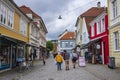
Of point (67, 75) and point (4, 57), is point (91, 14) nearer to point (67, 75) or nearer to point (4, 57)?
point (4, 57)

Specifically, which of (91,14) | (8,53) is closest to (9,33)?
(8,53)

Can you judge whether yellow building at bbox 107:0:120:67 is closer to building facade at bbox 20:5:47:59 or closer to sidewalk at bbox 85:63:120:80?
sidewalk at bbox 85:63:120:80

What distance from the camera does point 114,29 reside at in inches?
940

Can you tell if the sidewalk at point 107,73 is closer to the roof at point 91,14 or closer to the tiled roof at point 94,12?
the roof at point 91,14

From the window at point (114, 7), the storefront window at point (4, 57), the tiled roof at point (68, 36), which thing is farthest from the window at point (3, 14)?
the tiled roof at point (68, 36)

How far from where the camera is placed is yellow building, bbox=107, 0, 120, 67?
22688mm

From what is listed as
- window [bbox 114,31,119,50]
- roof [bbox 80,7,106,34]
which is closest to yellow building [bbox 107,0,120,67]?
window [bbox 114,31,119,50]

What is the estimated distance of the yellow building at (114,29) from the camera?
74.4ft

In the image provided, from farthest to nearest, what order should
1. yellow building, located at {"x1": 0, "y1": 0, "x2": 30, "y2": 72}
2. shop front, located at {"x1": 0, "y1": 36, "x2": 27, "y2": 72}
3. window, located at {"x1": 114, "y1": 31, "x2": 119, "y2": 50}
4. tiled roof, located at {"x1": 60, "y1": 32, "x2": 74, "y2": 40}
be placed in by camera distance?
tiled roof, located at {"x1": 60, "y1": 32, "x2": 74, "y2": 40}, window, located at {"x1": 114, "y1": 31, "x2": 119, "y2": 50}, shop front, located at {"x1": 0, "y1": 36, "x2": 27, "y2": 72}, yellow building, located at {"x1": 0, "y1": 0, "x2": 30, "y2": 72}

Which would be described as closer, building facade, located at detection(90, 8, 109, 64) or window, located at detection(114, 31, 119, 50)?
window, located at detection(114, 31, 119, 50)

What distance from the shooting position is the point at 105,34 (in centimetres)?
2842

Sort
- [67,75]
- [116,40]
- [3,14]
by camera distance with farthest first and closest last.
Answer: [116,40]
[3,14]
[67,75]

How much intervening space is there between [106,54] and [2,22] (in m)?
13.7

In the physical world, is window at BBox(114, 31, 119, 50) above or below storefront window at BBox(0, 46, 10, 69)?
above
